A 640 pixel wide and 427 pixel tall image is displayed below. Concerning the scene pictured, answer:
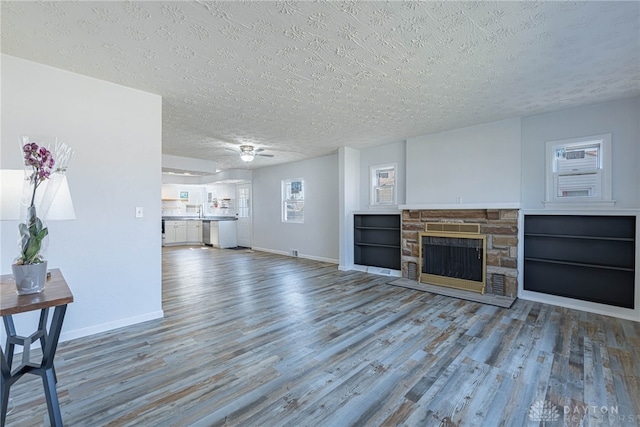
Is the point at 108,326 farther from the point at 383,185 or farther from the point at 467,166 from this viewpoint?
the point at 467,166

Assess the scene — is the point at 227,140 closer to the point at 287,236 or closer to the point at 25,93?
the point at 25,93

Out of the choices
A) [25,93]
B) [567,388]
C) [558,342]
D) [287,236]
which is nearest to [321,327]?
[567,388]

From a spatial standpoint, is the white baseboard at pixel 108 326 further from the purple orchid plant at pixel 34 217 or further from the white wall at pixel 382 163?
the white wall at pixel 382 163

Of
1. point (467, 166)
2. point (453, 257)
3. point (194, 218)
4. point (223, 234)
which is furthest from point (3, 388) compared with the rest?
point (194, 218)

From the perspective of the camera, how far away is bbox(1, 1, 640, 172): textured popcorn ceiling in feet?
6.34

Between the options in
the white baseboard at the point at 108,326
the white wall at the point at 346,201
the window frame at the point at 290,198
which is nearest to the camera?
the white baseboard at the point at 108,326

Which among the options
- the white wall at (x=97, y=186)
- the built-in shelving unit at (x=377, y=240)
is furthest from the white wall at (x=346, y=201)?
the white wall at (x=97, y=186)

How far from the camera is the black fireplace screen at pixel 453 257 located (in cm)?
439

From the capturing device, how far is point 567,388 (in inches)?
80.2

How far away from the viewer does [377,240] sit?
590 centimetres

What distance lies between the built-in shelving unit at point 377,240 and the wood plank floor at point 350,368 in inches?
69.6

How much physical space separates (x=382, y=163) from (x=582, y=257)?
3.48 m

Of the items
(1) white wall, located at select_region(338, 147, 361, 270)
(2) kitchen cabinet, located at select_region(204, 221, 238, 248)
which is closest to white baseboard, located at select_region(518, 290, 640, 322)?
(1) white wall, located at select_region(338, 147, 361, 270)

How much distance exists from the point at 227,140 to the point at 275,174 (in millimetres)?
3141
